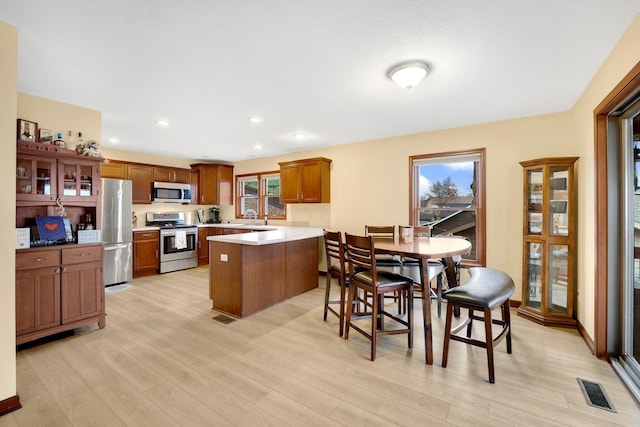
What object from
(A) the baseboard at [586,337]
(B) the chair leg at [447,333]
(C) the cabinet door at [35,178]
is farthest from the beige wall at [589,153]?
(C) the cabinet door at [35,178]

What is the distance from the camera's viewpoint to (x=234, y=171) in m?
6.81

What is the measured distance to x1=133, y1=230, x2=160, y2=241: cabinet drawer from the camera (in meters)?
5.08

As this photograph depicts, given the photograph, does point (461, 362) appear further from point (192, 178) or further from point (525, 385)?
point (192, 178)

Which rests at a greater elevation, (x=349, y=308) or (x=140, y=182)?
(x=140, y=182)

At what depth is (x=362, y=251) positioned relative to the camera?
2367mm

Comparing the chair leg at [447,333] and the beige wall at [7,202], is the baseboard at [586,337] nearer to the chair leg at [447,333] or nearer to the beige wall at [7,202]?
the chair leg at [447,333]

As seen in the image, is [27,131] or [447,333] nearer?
[447,333]

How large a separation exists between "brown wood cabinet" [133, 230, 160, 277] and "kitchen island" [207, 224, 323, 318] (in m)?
2.54

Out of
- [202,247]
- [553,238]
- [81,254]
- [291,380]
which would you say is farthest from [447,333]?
[202,247]

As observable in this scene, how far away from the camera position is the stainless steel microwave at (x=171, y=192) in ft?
18.6

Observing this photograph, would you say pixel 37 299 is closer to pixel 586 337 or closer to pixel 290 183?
pixel 290 183

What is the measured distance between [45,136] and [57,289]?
1591 mm

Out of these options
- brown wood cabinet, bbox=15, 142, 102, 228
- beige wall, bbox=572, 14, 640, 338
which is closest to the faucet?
brown wood cabinet, bbox=15, 142, 102, 228

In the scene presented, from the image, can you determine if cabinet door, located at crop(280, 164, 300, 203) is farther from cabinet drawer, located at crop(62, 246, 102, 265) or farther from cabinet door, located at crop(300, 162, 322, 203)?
cabinet drawer, located at crop(62, 246, 102, 265)
